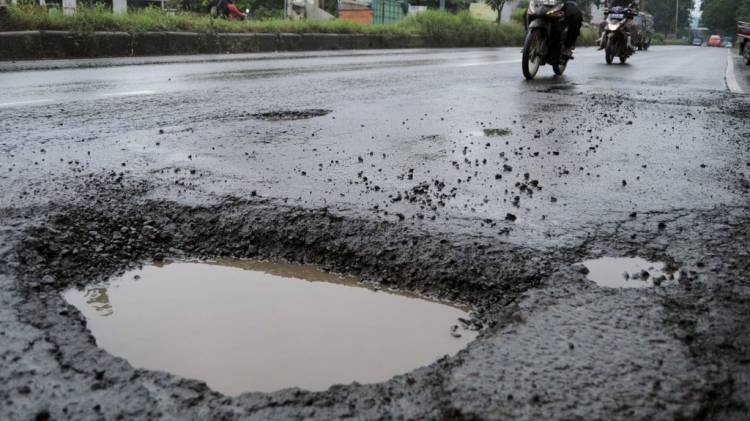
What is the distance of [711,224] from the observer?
257 cm

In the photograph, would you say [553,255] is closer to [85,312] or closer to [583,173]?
[583,173]

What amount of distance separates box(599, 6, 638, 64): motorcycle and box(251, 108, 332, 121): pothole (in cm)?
997

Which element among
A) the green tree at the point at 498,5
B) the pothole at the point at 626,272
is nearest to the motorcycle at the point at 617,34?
the pothole at the point at 626,272

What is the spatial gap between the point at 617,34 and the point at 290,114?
1063 centimetres

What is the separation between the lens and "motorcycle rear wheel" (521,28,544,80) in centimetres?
817

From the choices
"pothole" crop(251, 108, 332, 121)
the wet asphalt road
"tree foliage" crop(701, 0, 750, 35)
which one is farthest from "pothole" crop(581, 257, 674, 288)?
"tree foliage" crop(701, 0, 750, 35)

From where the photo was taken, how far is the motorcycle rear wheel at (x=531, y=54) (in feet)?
26.8

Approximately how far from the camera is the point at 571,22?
874cm

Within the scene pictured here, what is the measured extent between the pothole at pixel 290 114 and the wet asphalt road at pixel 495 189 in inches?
4.2

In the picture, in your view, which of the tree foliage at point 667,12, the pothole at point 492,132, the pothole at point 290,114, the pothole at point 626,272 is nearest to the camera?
the pothole at point 626,272

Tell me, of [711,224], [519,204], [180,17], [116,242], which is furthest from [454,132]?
[180,17]

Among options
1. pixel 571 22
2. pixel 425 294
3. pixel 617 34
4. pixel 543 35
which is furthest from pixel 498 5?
pixel 425 294

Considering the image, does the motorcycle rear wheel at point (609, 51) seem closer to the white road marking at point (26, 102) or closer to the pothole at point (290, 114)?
the pothole at point (290, 114)

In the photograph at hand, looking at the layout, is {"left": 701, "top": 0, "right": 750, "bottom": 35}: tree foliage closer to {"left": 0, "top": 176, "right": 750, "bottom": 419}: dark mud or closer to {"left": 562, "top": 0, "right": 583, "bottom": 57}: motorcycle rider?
{"left": 562, "top": 0, "right": 583, "bottom": 57}: motorcycle rider
